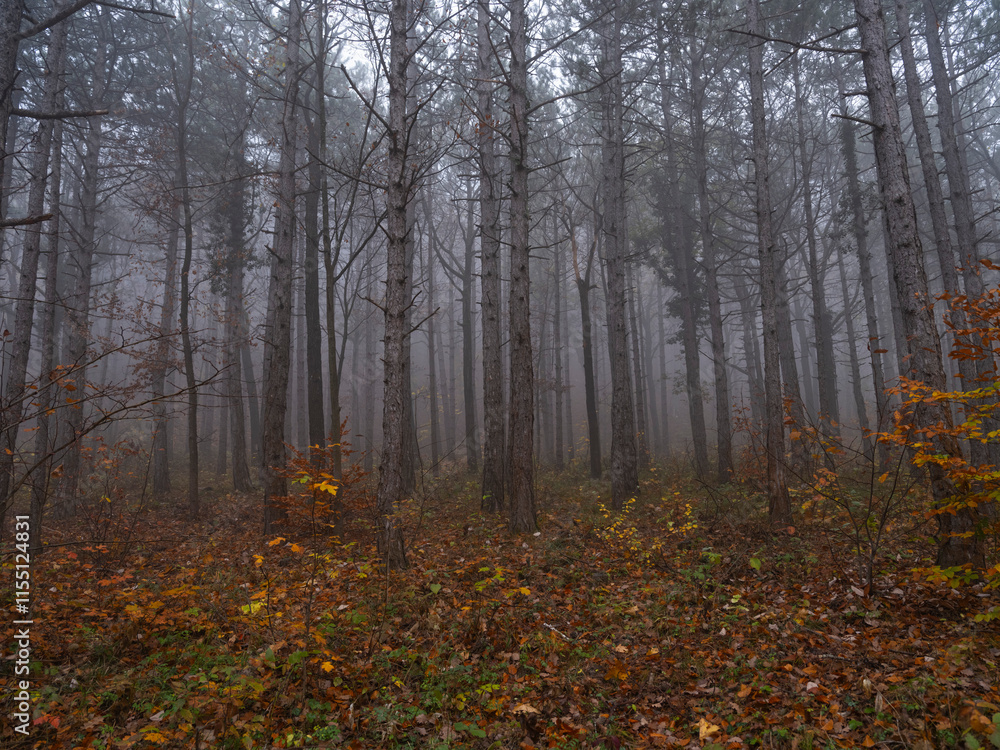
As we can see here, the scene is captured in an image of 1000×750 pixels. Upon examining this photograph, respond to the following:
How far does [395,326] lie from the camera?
22.0 ft

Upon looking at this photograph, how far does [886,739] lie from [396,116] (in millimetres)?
7984

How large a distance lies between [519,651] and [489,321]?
754 cm

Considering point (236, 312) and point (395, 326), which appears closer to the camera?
point (395, 326)

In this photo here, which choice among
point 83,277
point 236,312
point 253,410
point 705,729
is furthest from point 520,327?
point 253,410

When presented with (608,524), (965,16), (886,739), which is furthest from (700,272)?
(886,739)

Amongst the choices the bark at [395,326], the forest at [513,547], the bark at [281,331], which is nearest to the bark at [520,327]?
the forest at [513,547]

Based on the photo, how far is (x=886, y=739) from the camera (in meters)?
3.23

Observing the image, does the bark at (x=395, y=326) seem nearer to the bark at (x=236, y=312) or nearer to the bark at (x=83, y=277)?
the bark at (x=83, y=277)

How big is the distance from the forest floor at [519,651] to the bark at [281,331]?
6.19 feet

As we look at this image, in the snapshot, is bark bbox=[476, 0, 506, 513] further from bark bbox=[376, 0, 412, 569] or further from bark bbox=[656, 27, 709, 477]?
bark bbox=[656, 27, 709, 477]

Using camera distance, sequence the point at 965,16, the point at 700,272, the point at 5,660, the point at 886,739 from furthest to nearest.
→ 1. the point at 700,272
2. the point at 965,16
3. the point at 5,660
4. the point at 886,739

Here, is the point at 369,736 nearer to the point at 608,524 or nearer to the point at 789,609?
the point at 789,609

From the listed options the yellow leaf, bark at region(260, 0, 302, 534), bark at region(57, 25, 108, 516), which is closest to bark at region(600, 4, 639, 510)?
bark at region(260, 0, 302, 534)

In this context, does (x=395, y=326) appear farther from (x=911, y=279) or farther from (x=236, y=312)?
(x=236, y=312)
